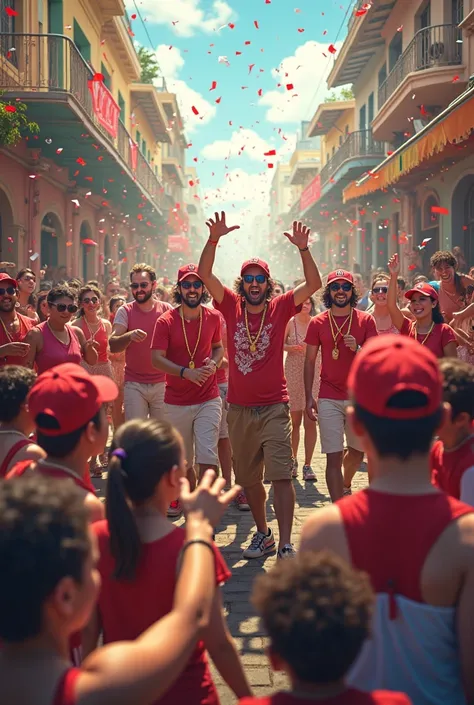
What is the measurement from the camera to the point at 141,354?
6965 mm

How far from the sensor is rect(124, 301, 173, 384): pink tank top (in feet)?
22.8

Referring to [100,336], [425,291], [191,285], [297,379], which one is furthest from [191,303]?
[297,379]

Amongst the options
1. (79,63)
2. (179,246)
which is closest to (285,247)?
(179,246)

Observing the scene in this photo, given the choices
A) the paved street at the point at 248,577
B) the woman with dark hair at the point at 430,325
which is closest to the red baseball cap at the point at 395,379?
the paved street at the point at 248,577

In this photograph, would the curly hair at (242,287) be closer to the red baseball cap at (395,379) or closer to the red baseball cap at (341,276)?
the red baseball cap at (341,276)

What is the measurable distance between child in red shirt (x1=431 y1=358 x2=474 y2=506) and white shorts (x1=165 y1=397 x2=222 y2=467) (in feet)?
9.69

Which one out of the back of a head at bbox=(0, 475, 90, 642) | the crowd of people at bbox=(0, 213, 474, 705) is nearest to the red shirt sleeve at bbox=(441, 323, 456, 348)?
the crowd of people at bbox=(0, 213, 474, 705)

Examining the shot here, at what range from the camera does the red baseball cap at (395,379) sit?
6.20ft

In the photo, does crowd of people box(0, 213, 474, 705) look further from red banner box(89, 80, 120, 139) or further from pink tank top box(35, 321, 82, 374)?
red banner box(89, 80, 120, 139)

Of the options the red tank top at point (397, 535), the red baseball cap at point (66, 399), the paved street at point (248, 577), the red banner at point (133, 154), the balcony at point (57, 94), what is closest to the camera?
the red tank top at point (397, 535)

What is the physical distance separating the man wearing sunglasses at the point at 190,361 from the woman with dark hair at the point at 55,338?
76cm

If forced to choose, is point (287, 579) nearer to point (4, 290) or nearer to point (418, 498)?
point (418, 498)

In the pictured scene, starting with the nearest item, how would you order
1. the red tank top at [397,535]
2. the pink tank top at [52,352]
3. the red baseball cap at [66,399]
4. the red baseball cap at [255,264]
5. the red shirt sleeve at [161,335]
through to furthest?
the red tank top at [397,535]
the red baseball cap at [66,399]
the red baseball cap at [255,264]
the red shirt sleeve at [161,335]
the pink tank top at [52,352]

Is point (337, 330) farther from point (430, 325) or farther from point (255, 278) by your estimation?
point (255, 278)
